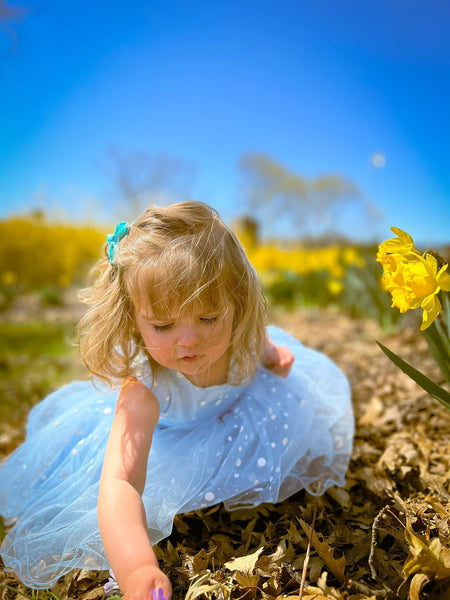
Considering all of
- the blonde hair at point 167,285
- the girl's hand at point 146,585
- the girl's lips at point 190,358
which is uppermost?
the blonde hair at point 167,285

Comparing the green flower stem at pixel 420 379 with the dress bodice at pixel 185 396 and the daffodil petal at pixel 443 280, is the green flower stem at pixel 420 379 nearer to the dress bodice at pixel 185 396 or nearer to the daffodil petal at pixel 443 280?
the daffodil petal at pixel 443 280

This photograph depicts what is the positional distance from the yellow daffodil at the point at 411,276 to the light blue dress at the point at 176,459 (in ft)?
1.94

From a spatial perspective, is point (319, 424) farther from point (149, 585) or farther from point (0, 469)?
point (0, 469)

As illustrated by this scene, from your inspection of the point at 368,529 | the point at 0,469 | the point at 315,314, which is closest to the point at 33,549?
the point at 0,469

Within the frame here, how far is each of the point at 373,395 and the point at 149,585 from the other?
1676 mm

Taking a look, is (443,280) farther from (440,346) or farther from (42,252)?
(42,252)

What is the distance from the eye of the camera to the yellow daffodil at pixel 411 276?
111cm

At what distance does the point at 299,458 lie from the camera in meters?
1.50

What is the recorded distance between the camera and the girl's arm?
978 mm

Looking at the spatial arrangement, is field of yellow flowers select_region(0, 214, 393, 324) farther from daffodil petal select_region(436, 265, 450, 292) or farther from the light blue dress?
daffodil petal select_region(436, 265, 450, 292)

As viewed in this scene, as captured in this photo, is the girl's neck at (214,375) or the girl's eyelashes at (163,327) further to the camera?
the girl's neck at (214,375)

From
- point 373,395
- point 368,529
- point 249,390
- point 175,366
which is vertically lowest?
point 368,529

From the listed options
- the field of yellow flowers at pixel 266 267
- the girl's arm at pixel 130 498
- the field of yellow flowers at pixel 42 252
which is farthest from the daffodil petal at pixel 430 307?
the field of yellow flowers at pixel 42 252

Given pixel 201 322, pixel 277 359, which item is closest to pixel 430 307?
pixel 201 322
